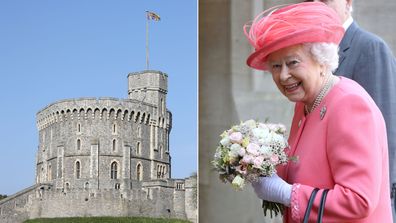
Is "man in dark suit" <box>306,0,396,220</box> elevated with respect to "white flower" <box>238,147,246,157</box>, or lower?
elevated

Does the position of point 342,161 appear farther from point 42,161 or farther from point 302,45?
point 42,161

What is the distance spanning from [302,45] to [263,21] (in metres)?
0.08

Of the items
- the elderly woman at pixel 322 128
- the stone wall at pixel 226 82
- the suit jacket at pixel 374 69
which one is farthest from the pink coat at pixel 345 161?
the stone wall at pixel 226 82

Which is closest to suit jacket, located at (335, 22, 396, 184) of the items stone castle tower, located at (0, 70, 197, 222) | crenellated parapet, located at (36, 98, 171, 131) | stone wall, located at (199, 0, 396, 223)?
stone wall, located at (199, 0, 396, 223)

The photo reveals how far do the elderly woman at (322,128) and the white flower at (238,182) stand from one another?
2cm

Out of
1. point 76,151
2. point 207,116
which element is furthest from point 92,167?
point 207,116

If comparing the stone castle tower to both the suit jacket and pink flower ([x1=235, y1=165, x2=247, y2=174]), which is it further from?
pink flower ([x1=235, y1=165, x2=247, y2=174])

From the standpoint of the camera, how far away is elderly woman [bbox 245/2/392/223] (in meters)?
0.89

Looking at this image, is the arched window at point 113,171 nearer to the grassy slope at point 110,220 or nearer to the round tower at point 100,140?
the round tower at point 100,140

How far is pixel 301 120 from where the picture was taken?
1058 millimetres

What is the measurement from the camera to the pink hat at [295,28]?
0.96 metres

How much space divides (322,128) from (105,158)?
30627 millimetres

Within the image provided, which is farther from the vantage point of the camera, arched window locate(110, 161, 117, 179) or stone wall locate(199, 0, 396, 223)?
arched window locate(110, 161, 117, 179)

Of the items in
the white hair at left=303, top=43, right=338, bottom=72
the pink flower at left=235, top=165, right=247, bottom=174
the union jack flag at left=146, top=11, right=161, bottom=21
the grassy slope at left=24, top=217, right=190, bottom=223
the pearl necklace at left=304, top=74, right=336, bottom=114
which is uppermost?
the union jack flag at left=146, top=11, right=161, bottom=21
